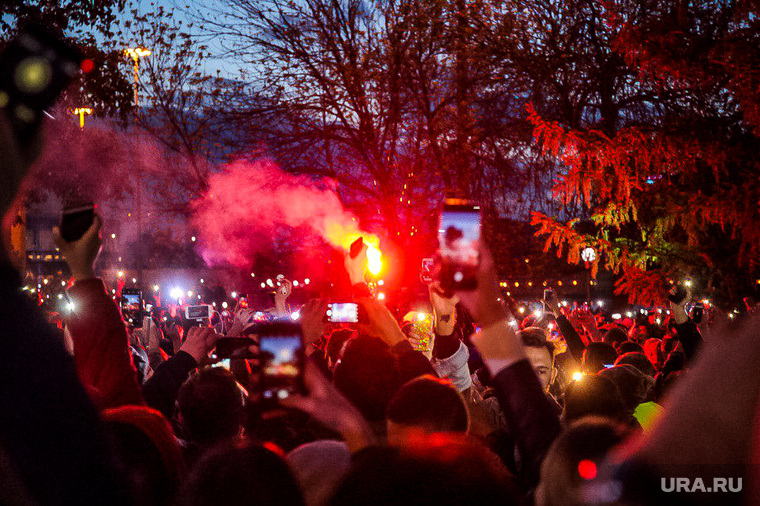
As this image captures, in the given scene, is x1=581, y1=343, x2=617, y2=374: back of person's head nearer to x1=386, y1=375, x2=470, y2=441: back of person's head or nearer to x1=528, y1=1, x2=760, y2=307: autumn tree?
x1=386, y1=375, x2=470, y2=441: back of person's head

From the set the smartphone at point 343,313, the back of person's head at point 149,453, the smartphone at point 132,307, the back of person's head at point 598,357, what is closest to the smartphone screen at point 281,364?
the back of person's head at point 149,453

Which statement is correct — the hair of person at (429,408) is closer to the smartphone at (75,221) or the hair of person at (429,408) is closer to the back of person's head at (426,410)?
the back of person's head at (426,410)

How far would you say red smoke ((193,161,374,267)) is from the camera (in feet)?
59.2

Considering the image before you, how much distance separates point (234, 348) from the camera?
3070 mm

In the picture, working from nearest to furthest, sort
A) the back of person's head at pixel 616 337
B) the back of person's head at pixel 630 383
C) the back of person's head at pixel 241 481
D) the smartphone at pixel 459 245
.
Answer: the back of person's head at pixel 241 481 → the smartphone at pixel 459 245 → the back of person's head at pixel 630 383 → the back of person's head at pixel 616 337

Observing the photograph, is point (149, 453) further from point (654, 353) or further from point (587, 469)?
point (654, 353)

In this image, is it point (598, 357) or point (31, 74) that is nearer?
point (31, 74)

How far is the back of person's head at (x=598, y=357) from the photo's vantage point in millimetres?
6527

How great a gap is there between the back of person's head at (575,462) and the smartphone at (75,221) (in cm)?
202

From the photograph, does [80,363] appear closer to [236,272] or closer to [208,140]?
[208,140]

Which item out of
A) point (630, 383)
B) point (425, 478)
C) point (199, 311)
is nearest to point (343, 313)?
point (630, 383)

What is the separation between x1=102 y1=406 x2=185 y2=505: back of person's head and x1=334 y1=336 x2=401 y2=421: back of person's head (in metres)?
1.09

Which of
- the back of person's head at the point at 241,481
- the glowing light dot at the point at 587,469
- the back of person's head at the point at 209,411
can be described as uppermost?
the glowing light dot at the point at 587,469

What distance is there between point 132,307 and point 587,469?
1265 cm
